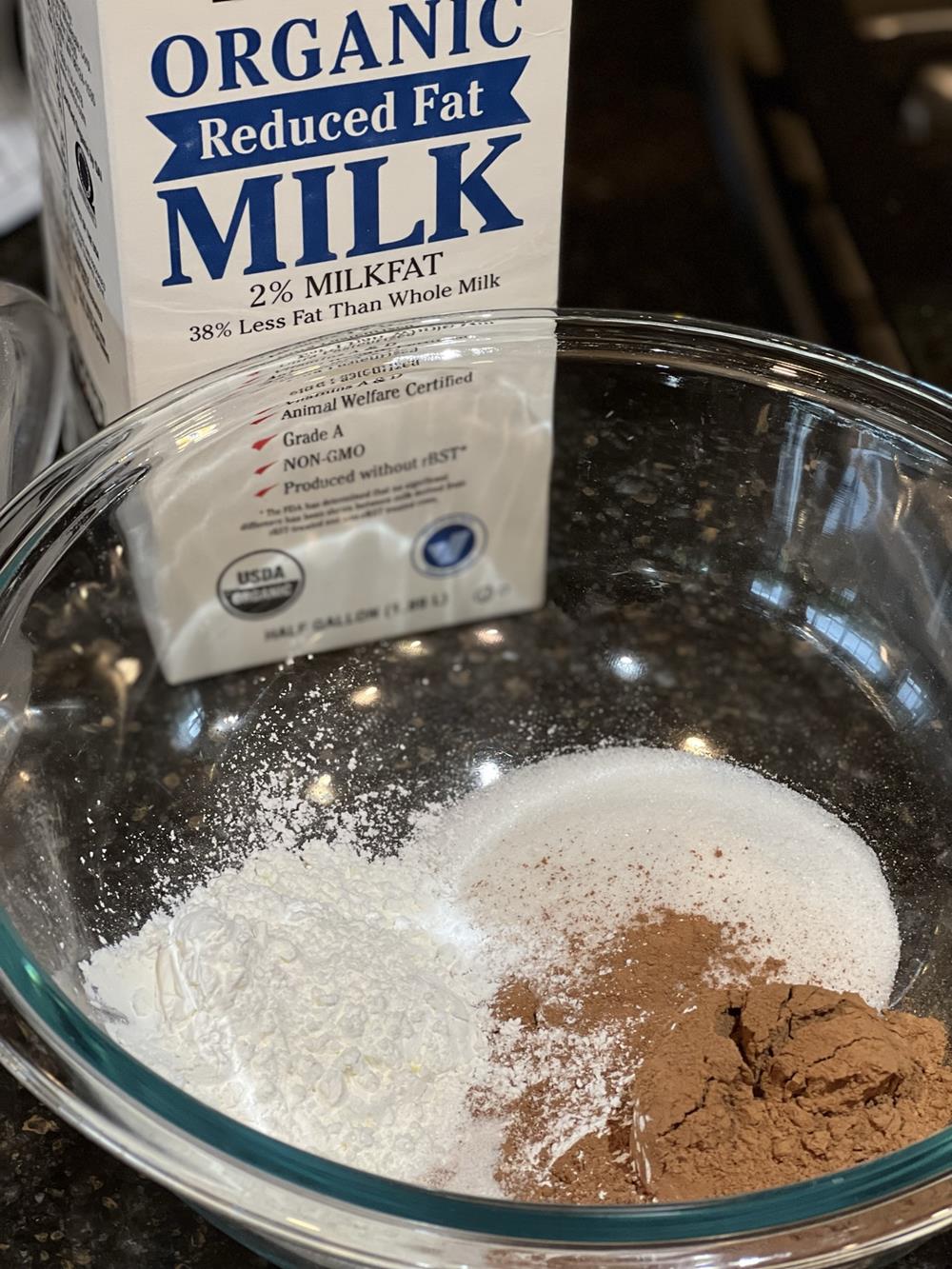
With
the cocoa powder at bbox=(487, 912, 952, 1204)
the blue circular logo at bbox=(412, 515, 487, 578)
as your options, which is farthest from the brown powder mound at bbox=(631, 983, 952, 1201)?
the blue circular logo at bbox=(412, 515, 487, 578)

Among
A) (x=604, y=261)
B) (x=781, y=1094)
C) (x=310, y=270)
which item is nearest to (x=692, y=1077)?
(x=781, y=1094)

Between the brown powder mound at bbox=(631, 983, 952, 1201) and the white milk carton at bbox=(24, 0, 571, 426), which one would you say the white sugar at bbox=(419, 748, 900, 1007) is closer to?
the brown powder mound at bbox=(631, 983, 952, 1201)

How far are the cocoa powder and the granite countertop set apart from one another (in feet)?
0.24

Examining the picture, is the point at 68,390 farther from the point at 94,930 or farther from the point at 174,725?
the point at 94,930

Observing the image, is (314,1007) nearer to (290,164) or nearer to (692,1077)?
(692,1077)

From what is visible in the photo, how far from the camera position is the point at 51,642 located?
811mm

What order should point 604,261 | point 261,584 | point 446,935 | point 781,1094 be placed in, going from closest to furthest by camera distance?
point 781,1094 → point 446,935 → point 261,584 → point 604,261

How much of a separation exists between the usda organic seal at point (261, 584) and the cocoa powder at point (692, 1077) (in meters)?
0.26

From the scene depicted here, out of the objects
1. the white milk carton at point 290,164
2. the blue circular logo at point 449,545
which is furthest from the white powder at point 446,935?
the white milk carton at point 290,164

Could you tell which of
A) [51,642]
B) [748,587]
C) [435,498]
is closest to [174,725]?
[51,642]

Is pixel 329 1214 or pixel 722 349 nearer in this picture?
pixel 329 1214

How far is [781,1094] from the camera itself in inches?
25.8

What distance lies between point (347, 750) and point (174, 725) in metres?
0.09

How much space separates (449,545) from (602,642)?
99mm
